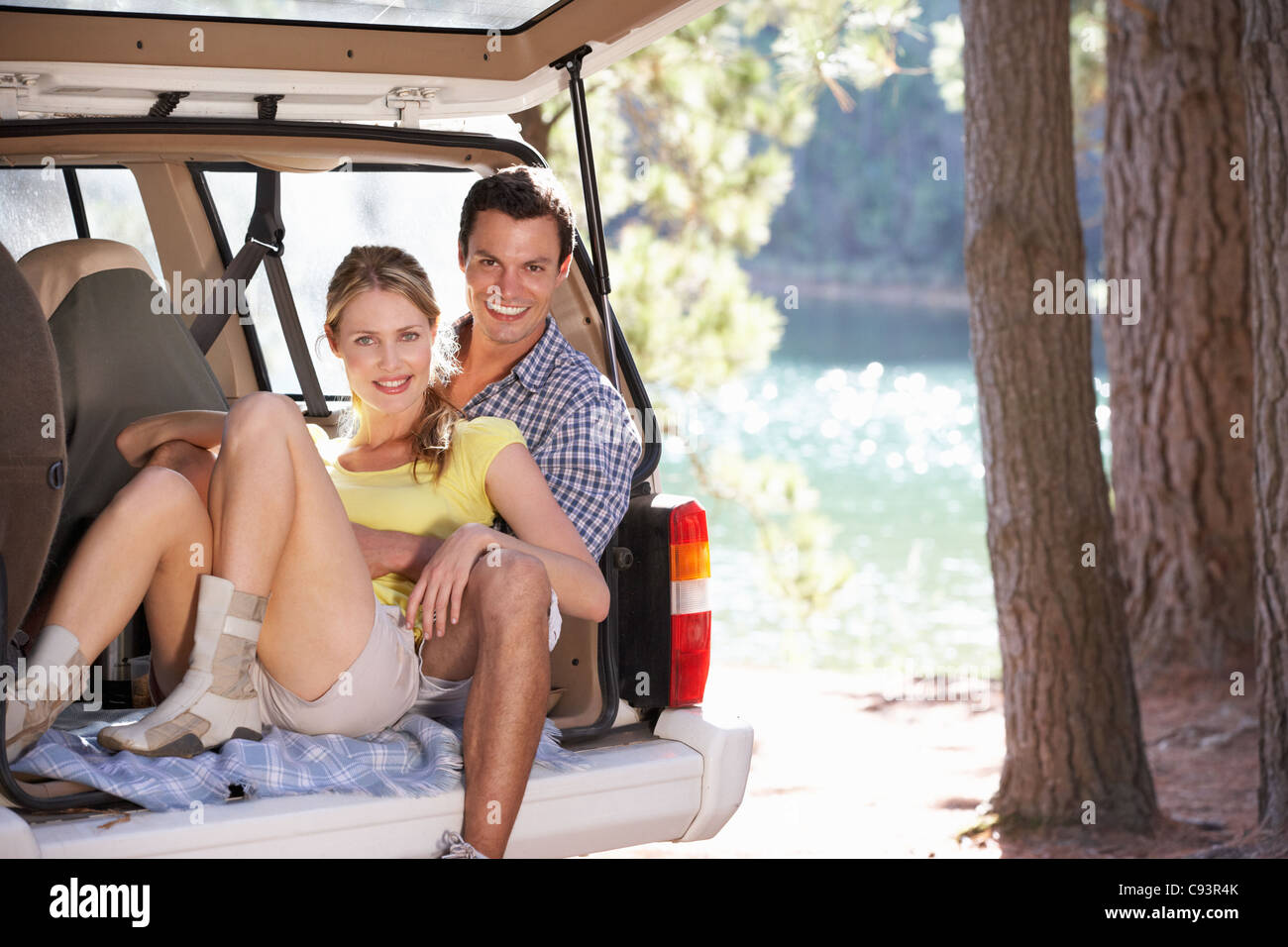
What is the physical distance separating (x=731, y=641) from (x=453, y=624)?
8000mm

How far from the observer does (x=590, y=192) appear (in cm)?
317

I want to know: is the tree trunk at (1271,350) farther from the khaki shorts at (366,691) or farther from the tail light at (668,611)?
the khaki shorts at (366,691)

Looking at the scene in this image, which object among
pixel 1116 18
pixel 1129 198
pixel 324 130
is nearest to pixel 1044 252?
pixel 1129 198

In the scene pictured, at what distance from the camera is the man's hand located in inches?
108

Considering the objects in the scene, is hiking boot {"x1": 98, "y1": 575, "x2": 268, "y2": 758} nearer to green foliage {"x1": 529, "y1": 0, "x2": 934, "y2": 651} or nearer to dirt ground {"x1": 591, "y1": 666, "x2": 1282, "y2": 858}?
dirt ground {"x1": 591, "y1": 666, "x2": 1282, "y2": 858}

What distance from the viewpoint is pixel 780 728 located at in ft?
24.2

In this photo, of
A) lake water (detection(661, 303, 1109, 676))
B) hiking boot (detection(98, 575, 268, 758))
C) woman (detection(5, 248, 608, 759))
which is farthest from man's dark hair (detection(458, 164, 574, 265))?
lake water (detection(661, 303, 1109, 676))

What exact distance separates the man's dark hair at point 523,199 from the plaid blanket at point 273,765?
1.13 m

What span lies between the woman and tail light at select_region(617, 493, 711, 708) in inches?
10.7

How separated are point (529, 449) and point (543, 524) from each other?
0.34m

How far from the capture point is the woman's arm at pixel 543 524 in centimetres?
274

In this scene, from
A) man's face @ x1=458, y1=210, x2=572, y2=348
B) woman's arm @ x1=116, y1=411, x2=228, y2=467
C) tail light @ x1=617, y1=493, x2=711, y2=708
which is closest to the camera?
woman's arm @ x1=116, y1=411, x2=228, y2=467

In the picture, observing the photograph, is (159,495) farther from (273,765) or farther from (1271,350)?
(1271,350)

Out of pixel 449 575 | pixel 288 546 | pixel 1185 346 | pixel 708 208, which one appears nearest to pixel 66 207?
pixel 288 546
